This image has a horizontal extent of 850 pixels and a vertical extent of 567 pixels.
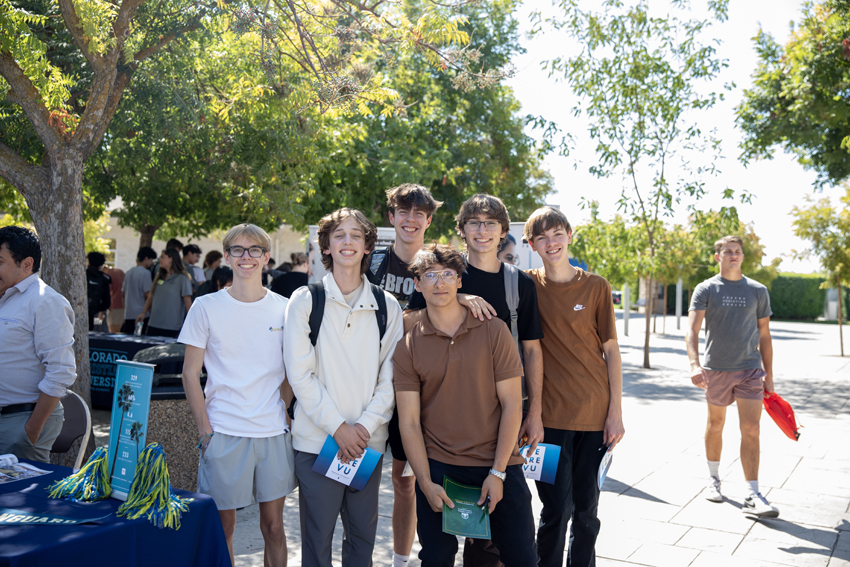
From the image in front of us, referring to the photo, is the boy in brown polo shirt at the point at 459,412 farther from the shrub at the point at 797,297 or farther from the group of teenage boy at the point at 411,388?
the shrub at the point at 797,297

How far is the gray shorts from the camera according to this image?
9.73 ft

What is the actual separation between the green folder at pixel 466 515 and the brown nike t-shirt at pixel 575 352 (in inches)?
30.2

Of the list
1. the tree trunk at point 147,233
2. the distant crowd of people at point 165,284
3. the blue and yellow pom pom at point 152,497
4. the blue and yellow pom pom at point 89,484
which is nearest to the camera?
the blue and yellow pom pom at point 152,497

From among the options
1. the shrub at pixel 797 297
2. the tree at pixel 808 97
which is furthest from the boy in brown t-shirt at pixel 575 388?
the shrub at pixel 797 297

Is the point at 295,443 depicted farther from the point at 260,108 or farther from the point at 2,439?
the point at 260,108

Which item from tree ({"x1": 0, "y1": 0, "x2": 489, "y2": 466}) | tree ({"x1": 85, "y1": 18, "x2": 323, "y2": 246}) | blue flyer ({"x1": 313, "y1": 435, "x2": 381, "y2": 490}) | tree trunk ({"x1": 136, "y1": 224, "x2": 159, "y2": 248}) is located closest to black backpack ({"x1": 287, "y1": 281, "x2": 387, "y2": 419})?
blue flyer ({"x1": 313, "y1": 435, "x2": 381, "y2": 490})

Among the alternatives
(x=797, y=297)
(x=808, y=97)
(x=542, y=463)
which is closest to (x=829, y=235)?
(x=808, y=97)

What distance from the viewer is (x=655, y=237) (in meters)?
13.0

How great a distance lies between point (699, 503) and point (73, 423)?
14.8 ft

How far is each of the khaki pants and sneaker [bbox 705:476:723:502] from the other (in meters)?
4.66

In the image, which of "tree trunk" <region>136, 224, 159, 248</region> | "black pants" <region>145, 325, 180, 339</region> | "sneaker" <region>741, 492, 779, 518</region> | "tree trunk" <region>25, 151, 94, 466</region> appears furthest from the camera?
"tree trunk" <region>136, 224, 159, 248</region>

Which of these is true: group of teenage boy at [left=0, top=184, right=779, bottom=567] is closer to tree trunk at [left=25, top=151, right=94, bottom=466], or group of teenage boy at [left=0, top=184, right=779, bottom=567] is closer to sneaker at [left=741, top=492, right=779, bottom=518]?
tree trunk at [left=25, top=151, right=94, bottom=466]

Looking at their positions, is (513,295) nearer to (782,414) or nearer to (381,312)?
(381,312)

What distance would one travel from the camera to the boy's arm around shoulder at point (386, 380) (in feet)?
9.56
